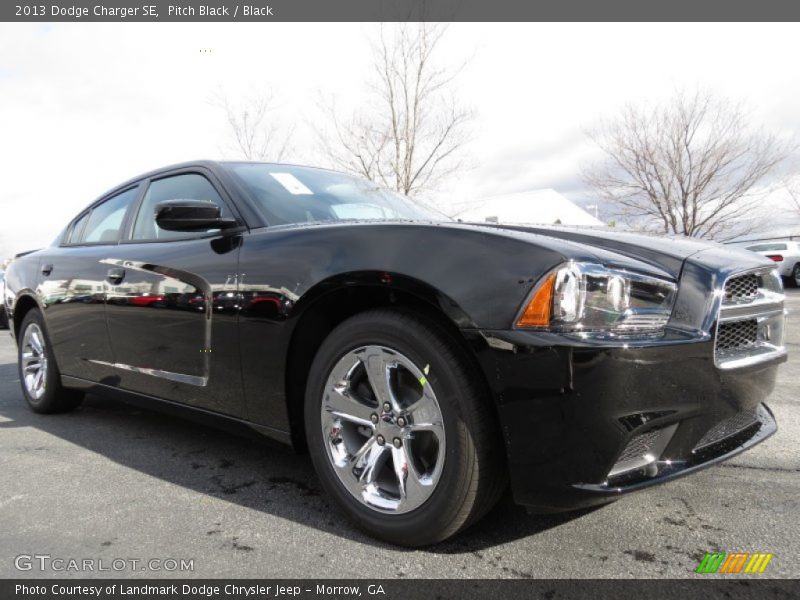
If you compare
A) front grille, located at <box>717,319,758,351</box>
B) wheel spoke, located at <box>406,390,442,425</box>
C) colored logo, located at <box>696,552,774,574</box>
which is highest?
front grille, located at <box>717,319,758,351</box>

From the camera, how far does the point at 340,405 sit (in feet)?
7.18

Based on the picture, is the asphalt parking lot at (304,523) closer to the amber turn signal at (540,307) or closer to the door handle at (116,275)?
the amber turn signal at (540,307)

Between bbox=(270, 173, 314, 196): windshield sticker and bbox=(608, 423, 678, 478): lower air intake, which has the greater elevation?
bbox=(270, 173, 314, 196): windshield sticker

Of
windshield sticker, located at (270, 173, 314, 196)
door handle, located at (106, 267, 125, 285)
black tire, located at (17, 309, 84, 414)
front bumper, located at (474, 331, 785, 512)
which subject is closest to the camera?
front bumper, located at (474, 331, 785, 512)

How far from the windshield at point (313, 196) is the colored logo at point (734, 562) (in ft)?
5.78

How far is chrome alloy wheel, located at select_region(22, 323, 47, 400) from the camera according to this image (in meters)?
4.09

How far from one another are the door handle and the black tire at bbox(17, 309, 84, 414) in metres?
1.08

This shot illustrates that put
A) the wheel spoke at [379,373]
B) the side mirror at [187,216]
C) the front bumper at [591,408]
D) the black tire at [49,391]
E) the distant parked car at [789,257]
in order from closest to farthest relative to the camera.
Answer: the front bumper at [591,408], the wheel spoke at [379,373], the side mirror at [187,216], the black tire at [49,391], the distant parked car at [789,257]

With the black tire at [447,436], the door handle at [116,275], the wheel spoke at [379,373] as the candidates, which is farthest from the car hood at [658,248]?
the door handle at [116,275]

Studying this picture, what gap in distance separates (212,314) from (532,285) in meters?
1.47

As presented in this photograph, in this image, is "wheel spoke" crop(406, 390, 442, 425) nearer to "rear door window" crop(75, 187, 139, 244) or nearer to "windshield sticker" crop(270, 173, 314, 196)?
"windshield sticker" crop(270, 173, 314, 196)

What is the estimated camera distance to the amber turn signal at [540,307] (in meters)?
1.76

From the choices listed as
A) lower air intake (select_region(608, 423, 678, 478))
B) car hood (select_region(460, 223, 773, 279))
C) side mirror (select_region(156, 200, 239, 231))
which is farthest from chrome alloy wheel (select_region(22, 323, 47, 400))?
lower air intake (select_region(608, 423, 678, 478))

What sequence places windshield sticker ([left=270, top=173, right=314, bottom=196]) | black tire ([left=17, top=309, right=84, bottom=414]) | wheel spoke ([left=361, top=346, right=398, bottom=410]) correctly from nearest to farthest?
wheel spoke ([left=361, top=346, right=398, bottom=410]), windshield sticker ([left=270, top=173, right=314, bottom=196]), black tire ([left=17, top=309, right=84, bottom=414])
